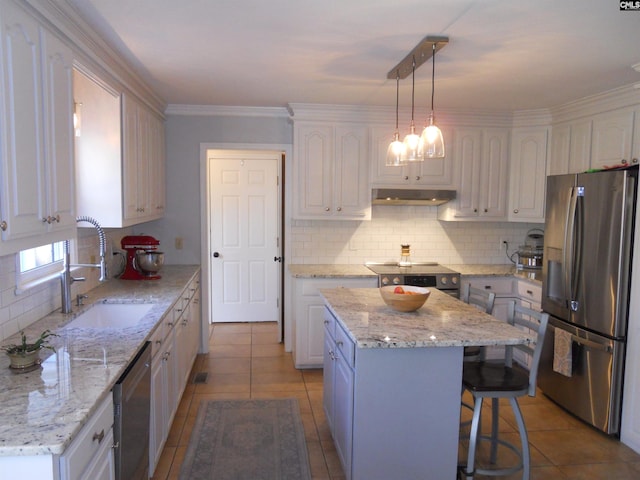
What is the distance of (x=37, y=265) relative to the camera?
2527 mm

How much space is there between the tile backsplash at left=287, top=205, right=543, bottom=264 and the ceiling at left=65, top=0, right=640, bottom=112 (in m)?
1.33

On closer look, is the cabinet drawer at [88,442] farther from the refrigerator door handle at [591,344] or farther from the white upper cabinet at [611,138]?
the white upper cabinet at [611,138]

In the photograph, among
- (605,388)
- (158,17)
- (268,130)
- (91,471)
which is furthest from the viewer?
(268,130)

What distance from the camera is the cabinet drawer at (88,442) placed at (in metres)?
1.32

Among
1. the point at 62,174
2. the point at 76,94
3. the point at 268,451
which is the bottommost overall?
the point at 268,451

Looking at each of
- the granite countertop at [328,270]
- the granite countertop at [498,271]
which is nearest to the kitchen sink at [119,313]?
the granite countertop at [328,270]

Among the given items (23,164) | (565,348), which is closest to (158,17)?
(23,164)

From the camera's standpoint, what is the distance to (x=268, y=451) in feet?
9.46

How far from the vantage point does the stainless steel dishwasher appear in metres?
1.79

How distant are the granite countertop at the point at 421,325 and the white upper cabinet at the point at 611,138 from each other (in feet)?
6.14

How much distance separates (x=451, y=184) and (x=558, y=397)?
6.86 feet

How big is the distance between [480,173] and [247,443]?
128 inches

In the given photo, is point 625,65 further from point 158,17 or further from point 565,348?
point 158,17

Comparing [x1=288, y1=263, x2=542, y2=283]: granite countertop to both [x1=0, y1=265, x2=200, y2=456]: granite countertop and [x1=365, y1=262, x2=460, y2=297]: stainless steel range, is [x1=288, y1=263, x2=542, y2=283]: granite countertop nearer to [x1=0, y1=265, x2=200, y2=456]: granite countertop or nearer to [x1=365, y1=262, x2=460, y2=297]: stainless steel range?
[x1=365, y1=262, x2=460, y2=297]: stainless steel range
